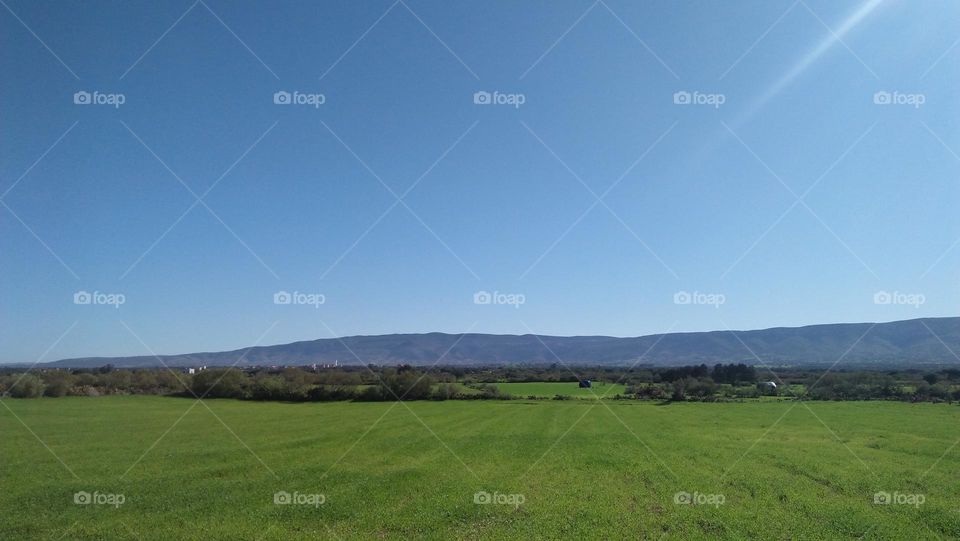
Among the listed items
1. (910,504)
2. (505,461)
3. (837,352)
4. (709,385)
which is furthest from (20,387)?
(837,352)

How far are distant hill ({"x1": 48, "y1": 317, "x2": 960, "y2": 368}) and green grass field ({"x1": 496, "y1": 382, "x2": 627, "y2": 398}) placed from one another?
868 cm

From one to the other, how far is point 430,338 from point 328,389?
5669cm

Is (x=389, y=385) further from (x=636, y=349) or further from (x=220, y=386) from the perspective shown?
(x=636, y=349)

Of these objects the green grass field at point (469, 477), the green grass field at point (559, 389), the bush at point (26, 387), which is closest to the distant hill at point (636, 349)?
the green grass field at point (559, 389)

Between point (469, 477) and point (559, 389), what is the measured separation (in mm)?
70789

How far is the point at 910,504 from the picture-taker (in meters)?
20.7

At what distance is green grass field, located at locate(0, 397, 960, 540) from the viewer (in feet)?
57.6

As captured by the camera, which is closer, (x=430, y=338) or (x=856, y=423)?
(x=856, y=423)

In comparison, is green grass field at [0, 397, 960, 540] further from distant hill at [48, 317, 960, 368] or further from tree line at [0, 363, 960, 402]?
distant hill at [48, 317, 960, 368]

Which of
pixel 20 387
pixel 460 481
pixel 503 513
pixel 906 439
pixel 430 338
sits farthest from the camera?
pixel 430 338

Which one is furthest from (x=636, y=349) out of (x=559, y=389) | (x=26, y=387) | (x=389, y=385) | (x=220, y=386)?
(x=26, y=387)

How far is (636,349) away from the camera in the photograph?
18012cm

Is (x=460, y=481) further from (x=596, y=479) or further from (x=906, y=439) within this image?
(x=906, y=439)

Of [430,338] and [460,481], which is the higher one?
[430,338]
